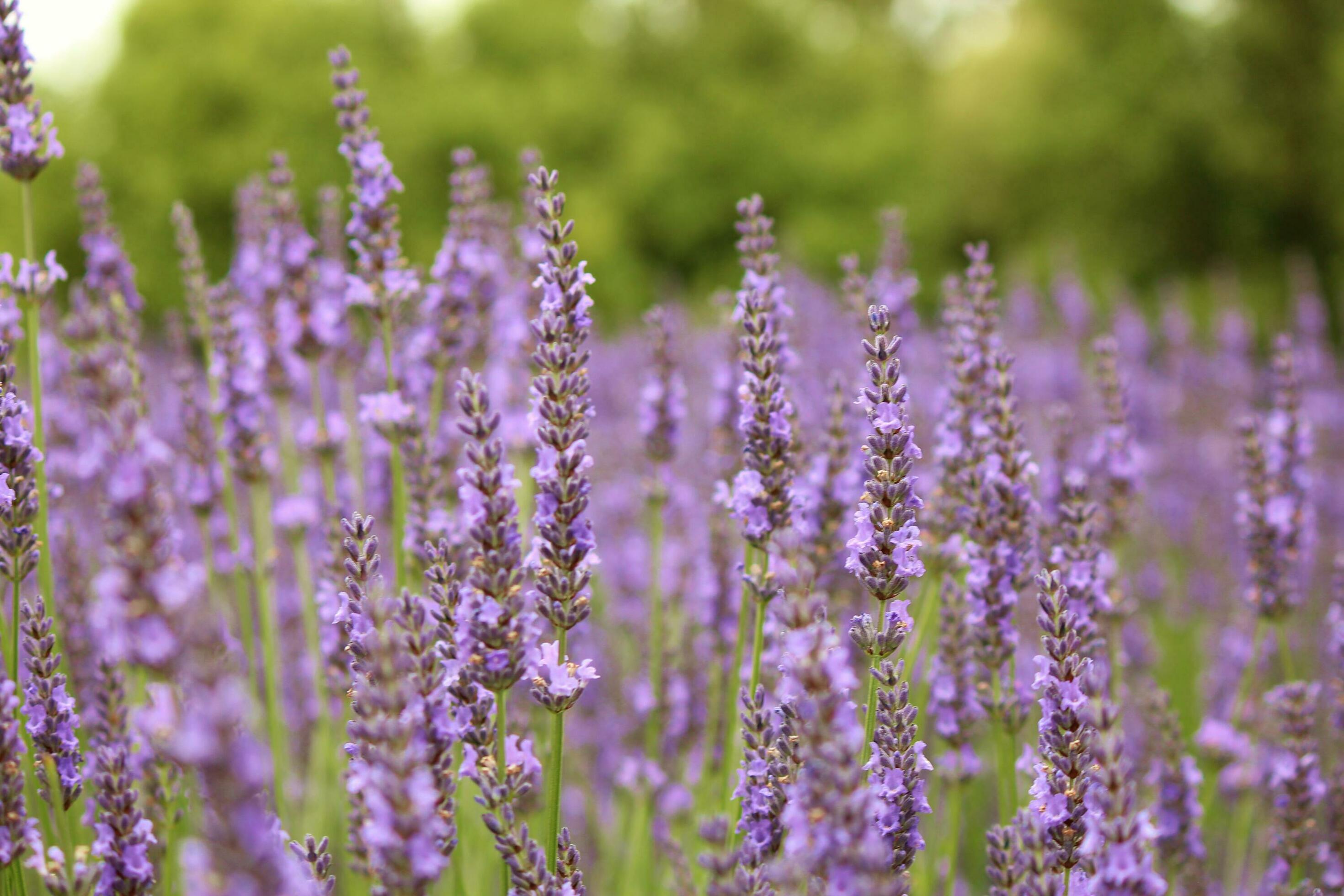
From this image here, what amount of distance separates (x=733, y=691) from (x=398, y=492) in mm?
1042

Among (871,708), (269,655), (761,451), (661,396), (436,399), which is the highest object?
(436,399)

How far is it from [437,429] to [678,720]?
1.20 meters

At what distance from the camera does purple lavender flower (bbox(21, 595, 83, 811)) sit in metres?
1.87

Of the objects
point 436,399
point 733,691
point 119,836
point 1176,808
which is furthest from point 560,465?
point 1176,808

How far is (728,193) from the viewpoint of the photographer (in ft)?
66.2

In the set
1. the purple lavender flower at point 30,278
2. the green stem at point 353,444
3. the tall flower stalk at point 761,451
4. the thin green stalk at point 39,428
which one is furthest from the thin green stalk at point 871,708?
the green stem at point 353,444

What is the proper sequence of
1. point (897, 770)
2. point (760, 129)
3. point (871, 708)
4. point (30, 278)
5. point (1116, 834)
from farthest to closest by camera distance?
1. point (760, 129)
2. point (30, 278)
3. point (871, 708)
4. point (897, 770)
5. point (1116, 834)

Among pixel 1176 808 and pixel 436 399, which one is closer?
pixel 1176 808

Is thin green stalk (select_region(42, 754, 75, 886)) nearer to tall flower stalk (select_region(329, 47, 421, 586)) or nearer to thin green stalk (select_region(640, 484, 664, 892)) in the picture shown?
tall flower stalk (select_region(329, 47, 421, 586))

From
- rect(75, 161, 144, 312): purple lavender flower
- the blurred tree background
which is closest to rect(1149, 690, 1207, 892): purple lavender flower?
rect(75, 161, 144, 312): purple lavender flower

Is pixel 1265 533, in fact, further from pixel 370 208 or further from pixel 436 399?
pixel 370 208

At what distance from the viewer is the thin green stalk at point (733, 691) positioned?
8.79 ft

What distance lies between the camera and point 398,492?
290 centimetres

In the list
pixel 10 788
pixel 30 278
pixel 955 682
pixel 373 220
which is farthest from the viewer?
pixel 373 220
